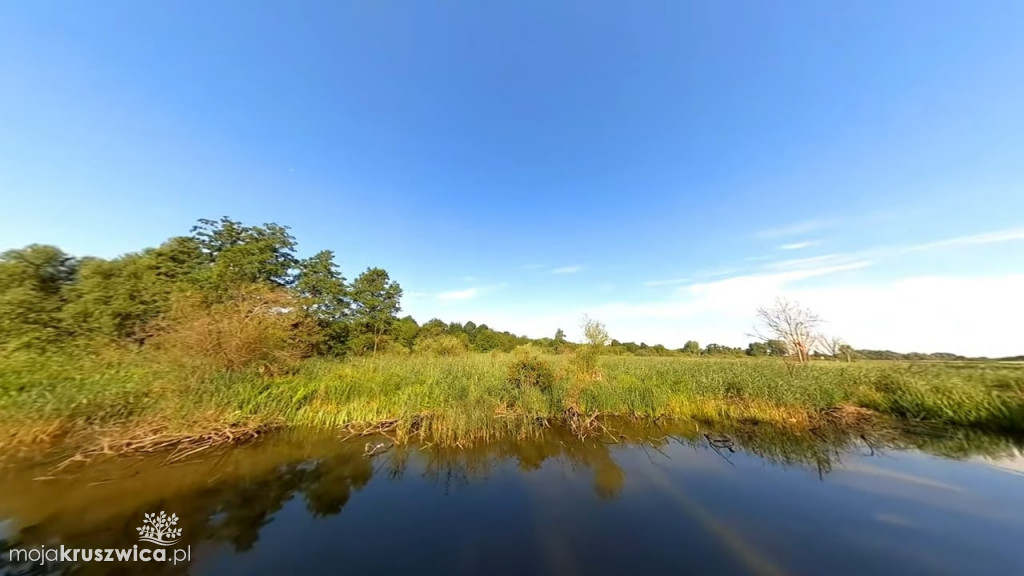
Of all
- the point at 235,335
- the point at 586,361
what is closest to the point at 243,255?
the point at 235,335

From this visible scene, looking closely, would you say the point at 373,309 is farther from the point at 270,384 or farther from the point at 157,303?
the point at 270,384

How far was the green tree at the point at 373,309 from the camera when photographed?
109 feet

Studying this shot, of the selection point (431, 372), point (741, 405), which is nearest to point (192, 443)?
point (431, 372)

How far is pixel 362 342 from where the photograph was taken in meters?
32.4

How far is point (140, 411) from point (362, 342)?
2514 cm

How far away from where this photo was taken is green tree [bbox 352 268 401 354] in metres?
33.2

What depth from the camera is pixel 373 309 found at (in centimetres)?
3462

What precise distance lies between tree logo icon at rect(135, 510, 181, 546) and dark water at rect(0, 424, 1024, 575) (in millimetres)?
143

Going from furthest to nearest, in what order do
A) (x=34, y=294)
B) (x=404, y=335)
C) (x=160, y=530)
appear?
(x=404, y=335) → (x=34, y=294) → (x=160, y=530)

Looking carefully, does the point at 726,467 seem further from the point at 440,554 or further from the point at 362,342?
the point at 362,342

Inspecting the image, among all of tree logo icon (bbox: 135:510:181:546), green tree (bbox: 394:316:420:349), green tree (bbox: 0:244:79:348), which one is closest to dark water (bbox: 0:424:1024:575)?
tree logo icon (bbox: 135:510:181:546)

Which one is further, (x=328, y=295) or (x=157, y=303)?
(x=328, y=295)

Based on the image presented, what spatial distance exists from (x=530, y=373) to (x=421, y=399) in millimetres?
4054

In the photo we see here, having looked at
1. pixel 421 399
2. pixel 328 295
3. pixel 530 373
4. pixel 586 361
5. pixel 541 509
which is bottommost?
pixel 541 509
